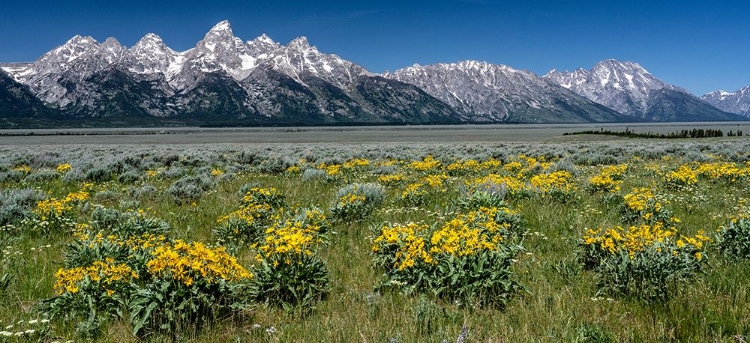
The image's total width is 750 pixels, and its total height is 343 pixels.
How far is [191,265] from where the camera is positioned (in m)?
4.07

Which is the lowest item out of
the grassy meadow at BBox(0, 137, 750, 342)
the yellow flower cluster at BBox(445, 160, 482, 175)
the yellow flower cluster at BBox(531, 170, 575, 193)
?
the grassy meadow at BBox(0, 137, 750, 342)

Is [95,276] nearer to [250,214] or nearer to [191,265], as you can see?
[191,265]

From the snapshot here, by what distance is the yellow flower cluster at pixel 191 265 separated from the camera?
4.04 meters

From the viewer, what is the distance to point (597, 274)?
524cm

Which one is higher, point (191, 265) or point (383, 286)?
point (191, 265)

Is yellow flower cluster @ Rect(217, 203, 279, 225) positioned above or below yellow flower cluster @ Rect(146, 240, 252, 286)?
below

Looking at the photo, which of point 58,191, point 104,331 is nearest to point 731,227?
point 104,331

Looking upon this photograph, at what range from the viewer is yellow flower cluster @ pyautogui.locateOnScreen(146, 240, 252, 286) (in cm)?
404

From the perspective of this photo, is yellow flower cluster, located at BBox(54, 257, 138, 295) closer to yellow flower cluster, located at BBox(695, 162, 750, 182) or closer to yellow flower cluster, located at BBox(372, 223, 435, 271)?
yellow flower cluster, located at BBox(372, 223, 435, 271)

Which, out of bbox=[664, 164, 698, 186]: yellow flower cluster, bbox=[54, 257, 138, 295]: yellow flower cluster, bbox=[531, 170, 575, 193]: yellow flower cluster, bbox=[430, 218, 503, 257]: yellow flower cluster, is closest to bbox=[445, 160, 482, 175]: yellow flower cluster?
bbox=[531, 170, 575, 193]: yellow flower cluster

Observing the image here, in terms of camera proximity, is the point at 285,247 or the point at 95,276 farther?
the point at 285,247

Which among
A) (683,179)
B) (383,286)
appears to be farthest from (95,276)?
(683,179)

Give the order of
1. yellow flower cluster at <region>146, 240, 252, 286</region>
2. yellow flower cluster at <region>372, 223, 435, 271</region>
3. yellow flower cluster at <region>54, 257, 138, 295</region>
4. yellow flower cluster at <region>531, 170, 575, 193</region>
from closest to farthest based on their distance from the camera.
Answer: yellow flower cluster at <region>146, 240, 252, 286</region> < yellow flower cluster at <region>54, 257, 138, 295</region> < yellow flower cluster at <region>372, 223, 435, 271</region> < yellow flower cluster at <region>531, 170, 575, 193</region>

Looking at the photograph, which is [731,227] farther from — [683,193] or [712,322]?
[683,193]
